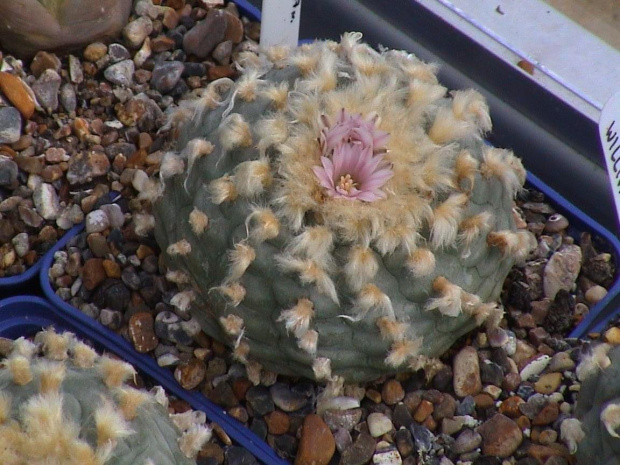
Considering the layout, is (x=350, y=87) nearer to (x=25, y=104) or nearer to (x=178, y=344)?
(x=178, y=344)

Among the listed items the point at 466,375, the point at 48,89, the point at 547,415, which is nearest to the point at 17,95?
the point at 48,89

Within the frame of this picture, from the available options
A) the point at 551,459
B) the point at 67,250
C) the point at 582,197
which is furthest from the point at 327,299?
the point at 582,197

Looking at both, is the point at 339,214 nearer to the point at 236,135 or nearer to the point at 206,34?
the point at 236,135

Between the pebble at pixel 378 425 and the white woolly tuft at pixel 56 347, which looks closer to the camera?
the white woolly tuft at pixel 56 347

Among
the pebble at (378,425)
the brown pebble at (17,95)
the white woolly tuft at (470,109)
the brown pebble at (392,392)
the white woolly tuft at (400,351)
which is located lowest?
the pebble at (378,425)

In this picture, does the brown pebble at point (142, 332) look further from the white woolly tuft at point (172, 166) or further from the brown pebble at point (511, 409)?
the brown pebble at point (511, 409)

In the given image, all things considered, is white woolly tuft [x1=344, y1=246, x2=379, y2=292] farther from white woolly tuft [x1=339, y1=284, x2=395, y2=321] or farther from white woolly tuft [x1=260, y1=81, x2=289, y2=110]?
white woolly tuft [x1=260, y1=81, x2=289, y2=110]

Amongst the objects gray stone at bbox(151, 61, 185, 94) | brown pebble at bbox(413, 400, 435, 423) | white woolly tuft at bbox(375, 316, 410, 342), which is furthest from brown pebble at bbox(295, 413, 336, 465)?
gray stone at bbox(151, 61, 185, 94)

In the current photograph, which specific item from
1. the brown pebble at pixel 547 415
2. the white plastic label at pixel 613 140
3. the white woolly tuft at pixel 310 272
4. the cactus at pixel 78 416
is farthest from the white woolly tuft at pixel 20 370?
the white plastic label at pixel 613 140
